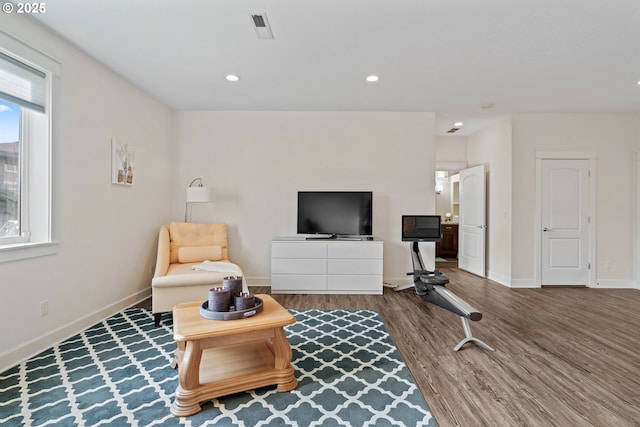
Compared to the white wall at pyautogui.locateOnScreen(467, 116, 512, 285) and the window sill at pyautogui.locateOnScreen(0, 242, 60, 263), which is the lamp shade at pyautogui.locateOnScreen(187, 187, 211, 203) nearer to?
the window sill at pyautogui.locateOnScreen(0, 242, 60, 263)

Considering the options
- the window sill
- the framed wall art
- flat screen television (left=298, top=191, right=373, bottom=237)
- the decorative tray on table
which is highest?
the framed wall art

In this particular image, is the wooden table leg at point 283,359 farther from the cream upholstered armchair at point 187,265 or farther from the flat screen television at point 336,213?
the flat screen television at point 336,213

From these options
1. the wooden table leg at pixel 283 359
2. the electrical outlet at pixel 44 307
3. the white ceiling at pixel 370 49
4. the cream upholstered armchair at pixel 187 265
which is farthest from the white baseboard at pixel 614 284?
the electrical outlet at pixel 44 307

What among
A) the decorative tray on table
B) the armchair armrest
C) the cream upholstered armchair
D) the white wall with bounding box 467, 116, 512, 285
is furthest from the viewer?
the white wall with bounding box 467, 116, 512, 285

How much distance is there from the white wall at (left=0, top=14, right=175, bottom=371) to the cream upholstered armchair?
1.45 feet

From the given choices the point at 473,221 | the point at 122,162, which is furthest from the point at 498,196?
the point at 122,162

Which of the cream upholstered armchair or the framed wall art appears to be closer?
the cream upholstered armchair

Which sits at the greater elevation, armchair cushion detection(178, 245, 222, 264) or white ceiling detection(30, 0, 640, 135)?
white ceiling detection(30, 0, 640, 135)

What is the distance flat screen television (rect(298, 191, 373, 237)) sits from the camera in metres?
4.50

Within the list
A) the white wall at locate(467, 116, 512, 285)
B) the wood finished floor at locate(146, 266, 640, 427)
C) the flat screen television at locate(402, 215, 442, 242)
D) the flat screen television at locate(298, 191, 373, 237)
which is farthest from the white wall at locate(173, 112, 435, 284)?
the white wall at locate(467, 116, 512, 285)

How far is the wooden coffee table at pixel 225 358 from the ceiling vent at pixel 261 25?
7.16 feet

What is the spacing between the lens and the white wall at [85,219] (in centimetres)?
238

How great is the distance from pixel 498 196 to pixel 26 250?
591cm

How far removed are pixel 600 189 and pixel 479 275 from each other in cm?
221
